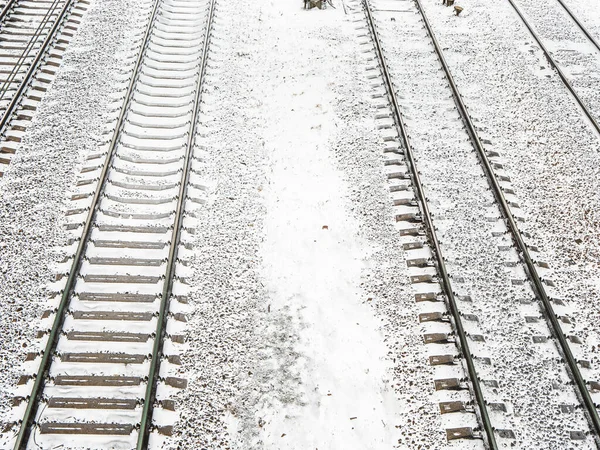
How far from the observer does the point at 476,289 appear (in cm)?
812

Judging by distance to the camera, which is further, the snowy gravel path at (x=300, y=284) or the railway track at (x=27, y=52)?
the railway track at (x=27, y=52)

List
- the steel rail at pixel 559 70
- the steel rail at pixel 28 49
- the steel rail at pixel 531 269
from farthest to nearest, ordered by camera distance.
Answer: the steel rail at pixel 28 49, the steel rail at pixel 559 70, the steel rail at pixel 531 269

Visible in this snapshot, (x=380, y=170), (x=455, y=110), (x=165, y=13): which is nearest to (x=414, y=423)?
(x=380, y=170)

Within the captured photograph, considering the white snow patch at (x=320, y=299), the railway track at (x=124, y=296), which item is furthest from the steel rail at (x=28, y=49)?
the white snow patch at (x=320, y=299)

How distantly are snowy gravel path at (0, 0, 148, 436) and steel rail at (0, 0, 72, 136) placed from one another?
543 millimetres

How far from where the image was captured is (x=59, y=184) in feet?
31.4

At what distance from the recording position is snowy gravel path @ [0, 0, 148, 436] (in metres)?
7.54

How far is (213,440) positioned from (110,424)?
4.63 ft

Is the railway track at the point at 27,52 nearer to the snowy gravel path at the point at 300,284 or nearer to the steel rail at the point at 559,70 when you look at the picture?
the snowy gravel path at the point at 300,284

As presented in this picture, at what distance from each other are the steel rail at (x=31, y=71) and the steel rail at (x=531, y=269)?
10400 millimetres

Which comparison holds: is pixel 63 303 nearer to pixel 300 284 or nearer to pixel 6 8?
pixel 300 284

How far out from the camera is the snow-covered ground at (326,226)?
22.4 ft

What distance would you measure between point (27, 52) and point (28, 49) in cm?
22

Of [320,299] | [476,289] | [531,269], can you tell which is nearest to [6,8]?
[320,299]
